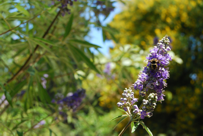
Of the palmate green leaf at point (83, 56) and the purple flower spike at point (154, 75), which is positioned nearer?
the purple flower spike at point (154, 75)

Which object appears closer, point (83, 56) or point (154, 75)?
Result: point (154, 75)

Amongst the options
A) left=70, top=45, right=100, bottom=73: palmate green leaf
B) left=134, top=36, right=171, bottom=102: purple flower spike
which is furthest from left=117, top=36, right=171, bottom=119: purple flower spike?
left=70, top=45, right=100, bottom=73: palmate green leaf

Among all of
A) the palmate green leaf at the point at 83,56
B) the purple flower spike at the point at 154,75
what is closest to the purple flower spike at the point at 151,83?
the purple flower spike at the point at 154,75

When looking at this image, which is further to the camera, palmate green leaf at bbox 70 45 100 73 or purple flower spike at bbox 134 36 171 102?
palmate green leaf at bbox 70 45 100 73

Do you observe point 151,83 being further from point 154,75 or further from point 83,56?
point 83,56

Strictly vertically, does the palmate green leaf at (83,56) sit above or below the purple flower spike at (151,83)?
above

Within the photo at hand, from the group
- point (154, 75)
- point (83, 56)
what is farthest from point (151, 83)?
point (83, 56)

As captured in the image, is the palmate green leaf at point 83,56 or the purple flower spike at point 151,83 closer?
the purple flower spike at point 151,83

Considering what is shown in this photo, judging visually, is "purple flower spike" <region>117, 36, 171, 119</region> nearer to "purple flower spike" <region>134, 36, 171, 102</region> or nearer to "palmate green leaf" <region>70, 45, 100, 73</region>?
"purple flower spike" <region>134, 36, 171, 102</region>

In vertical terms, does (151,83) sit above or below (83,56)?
below

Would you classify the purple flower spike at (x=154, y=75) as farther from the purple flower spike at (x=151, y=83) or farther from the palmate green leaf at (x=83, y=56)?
the palmate green leaf at (x=83, y=56)

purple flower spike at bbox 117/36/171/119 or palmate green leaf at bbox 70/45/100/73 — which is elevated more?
palmate green leaf at bbox 70/45/100/73
